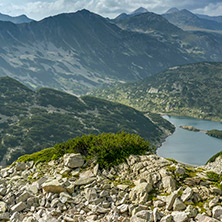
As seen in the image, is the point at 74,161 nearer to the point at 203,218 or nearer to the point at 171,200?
the point at 171,200

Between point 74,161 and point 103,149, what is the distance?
3583 millimetres

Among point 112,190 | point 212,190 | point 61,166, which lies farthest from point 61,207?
point 212,190

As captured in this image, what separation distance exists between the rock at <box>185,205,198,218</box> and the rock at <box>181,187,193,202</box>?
1189mm

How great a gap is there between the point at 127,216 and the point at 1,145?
142835 millimetres

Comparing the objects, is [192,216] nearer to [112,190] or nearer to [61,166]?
[112,190]

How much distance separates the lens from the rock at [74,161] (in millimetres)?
27922

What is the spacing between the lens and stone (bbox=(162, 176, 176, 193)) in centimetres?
2170

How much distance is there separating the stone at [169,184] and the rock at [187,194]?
116 cm

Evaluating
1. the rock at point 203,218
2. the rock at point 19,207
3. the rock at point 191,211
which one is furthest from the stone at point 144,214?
the rock at point 19,207

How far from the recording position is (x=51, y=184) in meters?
23.9

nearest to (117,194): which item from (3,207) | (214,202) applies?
(214,202)

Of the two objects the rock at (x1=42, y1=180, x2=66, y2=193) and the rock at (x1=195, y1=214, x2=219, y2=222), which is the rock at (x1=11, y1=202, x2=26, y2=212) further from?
the rock at (x1=195, y1=214, x2=219, y2=222)

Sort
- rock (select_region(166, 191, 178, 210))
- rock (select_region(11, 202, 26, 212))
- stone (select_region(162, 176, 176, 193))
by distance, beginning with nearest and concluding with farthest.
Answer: rock (select_region(166, 191, 178, 210)), stone (select_region(162, 176, 176, 193)), rock (select_region(11, 202, 26, 212))

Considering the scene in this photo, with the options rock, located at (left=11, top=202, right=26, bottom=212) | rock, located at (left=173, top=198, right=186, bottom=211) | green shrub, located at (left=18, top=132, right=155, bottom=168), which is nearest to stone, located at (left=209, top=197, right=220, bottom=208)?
rock, located at (left=173, top=198, right=186, bottom=211)
